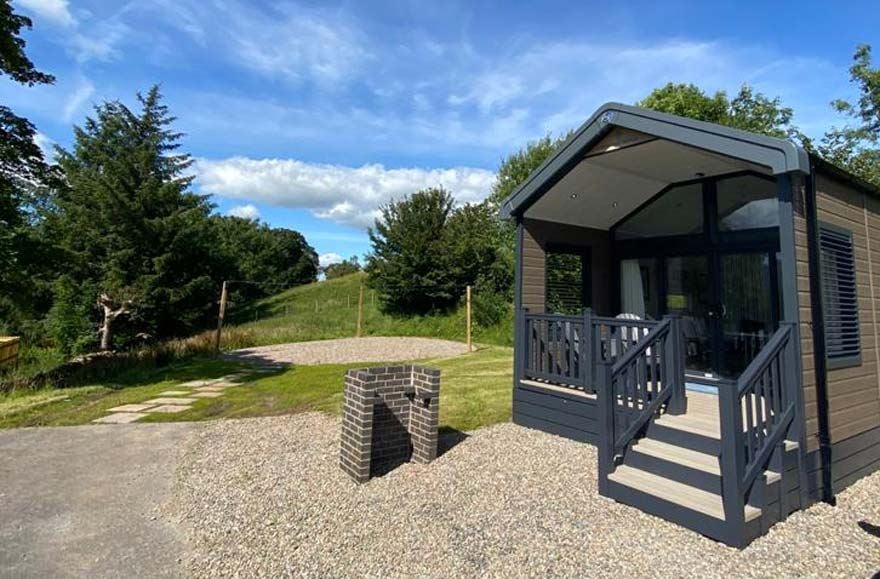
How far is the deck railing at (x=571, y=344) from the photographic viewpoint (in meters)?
4.88

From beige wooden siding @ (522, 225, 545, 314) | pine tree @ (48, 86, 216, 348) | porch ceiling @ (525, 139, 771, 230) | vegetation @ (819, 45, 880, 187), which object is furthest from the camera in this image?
vegetation @ (819, 45, 880, 187)

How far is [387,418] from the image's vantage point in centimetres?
429

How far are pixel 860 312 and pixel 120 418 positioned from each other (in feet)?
29.5

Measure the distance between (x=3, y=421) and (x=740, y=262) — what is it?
10102mm

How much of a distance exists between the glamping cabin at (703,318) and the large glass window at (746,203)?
0.06 feet

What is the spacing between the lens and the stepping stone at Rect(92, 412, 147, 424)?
19.9 feet

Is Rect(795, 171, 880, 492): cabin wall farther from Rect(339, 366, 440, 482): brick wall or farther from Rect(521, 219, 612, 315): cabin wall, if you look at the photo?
Rect(339, 366, 440, 482): brick wall

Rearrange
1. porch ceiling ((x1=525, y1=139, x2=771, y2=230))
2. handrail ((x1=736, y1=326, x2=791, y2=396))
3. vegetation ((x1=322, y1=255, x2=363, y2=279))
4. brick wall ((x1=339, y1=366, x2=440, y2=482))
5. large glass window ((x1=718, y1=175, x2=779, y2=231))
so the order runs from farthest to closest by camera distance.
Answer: vegetation ((x1=322, y1=255, x2=363, y2=279)), large glass window ((x1=718, y1=175, x2=779, y2=231)), porch ceiling ((x1=525, y1=139, x2=771, y2=230)), brick wall ((x1=339, y1=366, x2=440, y2=482)), handrail ((x1=736, y1=326, x2=791, y2=396))

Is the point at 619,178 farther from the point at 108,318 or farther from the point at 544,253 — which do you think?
the point at 108,318

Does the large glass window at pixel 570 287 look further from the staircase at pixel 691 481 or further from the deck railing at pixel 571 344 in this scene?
the staircase at pixel 691 481

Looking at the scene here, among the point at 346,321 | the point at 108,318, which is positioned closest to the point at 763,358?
the point at 346,321

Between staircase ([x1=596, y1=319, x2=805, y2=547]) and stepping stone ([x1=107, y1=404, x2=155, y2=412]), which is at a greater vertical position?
staircase ([x1=596, y1=319, x2=805, y2=547])

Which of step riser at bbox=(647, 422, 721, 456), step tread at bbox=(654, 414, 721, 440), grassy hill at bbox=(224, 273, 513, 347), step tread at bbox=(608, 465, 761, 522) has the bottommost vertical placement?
step tread at bbox=(608, 465, 761, 522)

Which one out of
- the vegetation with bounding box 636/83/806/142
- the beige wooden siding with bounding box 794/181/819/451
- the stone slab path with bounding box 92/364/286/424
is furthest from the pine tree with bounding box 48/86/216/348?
the vegetation with bounding box 636/83/806/142
